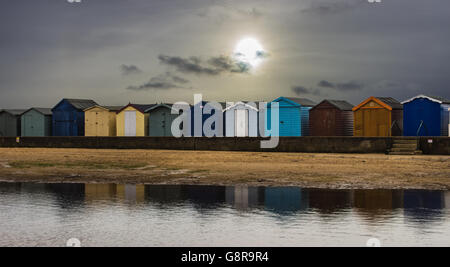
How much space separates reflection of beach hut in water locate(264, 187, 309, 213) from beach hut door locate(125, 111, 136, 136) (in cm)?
3173

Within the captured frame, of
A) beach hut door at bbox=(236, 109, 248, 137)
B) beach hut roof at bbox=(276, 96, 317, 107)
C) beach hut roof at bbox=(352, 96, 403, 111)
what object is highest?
beach hut roof at bbox=(276, 96, 317, 107)

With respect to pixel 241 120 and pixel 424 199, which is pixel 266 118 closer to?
pixel 241 120

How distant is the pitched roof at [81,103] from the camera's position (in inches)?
2121

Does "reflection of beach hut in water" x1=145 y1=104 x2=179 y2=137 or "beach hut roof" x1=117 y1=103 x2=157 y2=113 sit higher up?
"beach hut roof" x1=117 y1=103 x2=157 y2=113

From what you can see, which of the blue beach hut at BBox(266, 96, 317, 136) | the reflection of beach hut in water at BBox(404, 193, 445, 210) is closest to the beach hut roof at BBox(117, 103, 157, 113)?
the blue beach hut at BBox(266, 96, 317, 136)

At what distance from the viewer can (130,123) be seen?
166 feet

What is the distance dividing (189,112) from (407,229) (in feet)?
122

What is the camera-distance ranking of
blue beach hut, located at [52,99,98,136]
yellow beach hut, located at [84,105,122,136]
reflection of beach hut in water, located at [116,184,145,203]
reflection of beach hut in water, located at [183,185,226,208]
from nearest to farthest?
reflection of beach hut in water, located at [183,185,226,208] → reflection of beach hut in water, located at [116,184,145,203] → yellow beach hut, located at [84,105,122,136] → blue beach hut, located at [52,99,98,136]

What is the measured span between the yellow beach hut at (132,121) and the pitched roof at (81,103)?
493 cm

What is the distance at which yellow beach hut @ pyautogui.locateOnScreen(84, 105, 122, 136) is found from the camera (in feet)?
172

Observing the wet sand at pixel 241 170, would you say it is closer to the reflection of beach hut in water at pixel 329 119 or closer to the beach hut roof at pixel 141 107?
the reflection of beach hut in water at pixel 329 119

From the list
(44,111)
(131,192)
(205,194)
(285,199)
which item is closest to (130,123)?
(44,111)

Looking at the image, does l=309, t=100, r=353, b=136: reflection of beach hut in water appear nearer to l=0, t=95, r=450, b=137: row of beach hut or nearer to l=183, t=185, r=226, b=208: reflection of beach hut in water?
l=0, t=95, r=450, b=137: row of beach hut

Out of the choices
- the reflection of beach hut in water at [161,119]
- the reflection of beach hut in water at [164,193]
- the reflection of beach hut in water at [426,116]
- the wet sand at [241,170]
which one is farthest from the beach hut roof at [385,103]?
the reflection of beach hut in water at [164,193]
